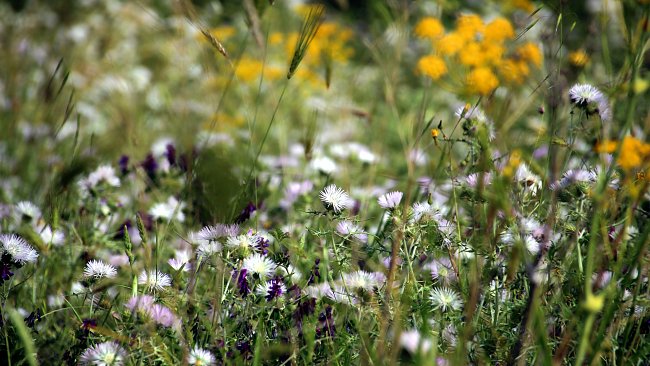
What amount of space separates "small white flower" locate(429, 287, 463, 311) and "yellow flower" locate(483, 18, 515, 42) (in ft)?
5.52

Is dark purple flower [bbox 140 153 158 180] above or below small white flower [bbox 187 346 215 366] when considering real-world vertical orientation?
above

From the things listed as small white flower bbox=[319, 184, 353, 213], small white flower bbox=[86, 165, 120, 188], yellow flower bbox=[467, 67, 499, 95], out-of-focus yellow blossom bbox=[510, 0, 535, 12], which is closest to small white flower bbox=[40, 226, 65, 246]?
small white flower bbox=[86, 165, 120, 188]

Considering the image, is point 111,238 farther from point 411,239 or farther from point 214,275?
point 411,239

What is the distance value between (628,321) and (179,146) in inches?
46.8

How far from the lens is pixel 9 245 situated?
3.98ft

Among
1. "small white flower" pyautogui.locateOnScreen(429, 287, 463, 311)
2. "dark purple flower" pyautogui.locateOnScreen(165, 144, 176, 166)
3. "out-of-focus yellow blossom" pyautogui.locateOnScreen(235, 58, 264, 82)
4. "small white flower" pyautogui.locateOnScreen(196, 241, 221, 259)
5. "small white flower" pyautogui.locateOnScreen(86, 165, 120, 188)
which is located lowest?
"small white flower" pyautogui.locateOnScreen(429, 287, 463, 311)

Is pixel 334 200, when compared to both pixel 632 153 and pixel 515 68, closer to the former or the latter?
pixel 632 153

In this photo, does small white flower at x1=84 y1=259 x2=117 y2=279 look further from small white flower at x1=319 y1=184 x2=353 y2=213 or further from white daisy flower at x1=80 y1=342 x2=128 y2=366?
small white flower at x1=319 y1=184 x2=353 y2=213

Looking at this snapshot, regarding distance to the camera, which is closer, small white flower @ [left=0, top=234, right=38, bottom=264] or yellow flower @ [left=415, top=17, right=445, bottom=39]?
small white flower @ [left=0, top=234, right=38, bottom=264]

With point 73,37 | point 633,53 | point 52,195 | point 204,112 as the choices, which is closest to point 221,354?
point 52,195

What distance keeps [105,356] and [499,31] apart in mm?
2067

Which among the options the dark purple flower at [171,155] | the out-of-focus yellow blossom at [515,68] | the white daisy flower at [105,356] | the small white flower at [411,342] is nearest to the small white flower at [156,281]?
the white daisy flower at [105,356]

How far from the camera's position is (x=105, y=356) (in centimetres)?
105

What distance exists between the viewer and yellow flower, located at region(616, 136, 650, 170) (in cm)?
109
